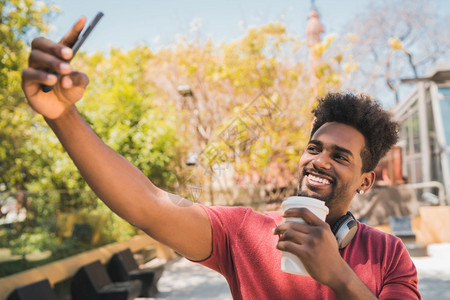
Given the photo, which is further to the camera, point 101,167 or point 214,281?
point 214,281

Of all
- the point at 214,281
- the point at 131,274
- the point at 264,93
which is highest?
the point at 264,93

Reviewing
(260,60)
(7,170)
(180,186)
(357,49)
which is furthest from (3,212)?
(357,49)

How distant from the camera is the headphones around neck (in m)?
1.55

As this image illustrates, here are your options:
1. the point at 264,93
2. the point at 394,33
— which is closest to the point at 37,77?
the point at 264,93

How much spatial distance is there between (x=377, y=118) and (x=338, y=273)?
800 mm

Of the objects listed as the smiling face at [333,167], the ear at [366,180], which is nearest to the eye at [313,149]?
the smiling face at [333,167]

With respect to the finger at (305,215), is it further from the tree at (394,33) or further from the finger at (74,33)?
the tree at (394,33)

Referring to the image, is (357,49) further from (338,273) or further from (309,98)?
(338,273)

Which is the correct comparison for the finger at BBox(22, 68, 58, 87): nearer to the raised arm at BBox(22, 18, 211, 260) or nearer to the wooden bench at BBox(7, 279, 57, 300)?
the raised arm at BBox(22, 18, 211, 260)

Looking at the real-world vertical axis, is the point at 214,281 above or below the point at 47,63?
below

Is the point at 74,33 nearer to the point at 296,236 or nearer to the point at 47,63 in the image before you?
the point at 47,63

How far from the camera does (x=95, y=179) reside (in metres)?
1.22

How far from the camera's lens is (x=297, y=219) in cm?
115

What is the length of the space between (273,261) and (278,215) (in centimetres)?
18
